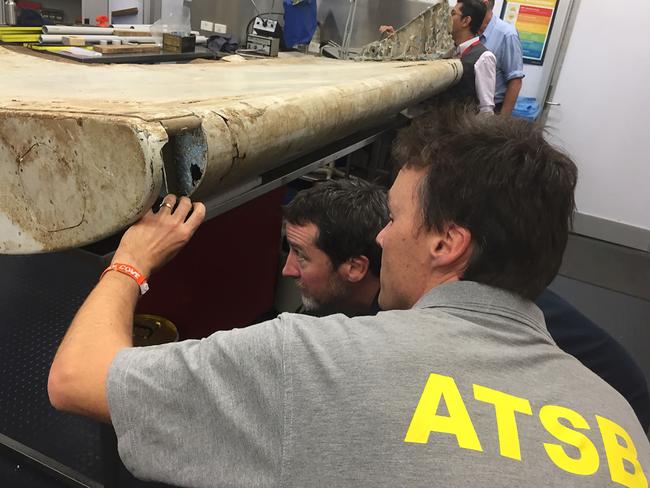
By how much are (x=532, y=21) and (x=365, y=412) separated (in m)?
3.68

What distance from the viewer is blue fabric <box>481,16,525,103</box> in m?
3.02

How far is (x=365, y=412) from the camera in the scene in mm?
531

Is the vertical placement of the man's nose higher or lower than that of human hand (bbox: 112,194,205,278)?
lower

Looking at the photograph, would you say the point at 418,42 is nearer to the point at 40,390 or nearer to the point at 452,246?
the point at 452,246

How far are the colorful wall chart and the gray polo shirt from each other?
11.4 ft

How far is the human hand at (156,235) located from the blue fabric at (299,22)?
2169mm

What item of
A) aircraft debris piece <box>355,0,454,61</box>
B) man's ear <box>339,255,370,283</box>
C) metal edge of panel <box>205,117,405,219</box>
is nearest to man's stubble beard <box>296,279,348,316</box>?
man's ear <box>339,255,370,283</box>

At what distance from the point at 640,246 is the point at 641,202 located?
0.33 m

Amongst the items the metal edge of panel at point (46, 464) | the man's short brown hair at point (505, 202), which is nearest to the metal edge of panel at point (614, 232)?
the man's short brown hair at point (505, 202)

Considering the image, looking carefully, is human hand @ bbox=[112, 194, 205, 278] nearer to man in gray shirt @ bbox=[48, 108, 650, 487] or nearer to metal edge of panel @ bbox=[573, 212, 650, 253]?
man in gray shirt @ bbox=[48, 108, 650, 487]

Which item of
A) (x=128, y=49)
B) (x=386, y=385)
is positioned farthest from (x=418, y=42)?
(x=386, y=385)

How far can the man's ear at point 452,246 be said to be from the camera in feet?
2.42

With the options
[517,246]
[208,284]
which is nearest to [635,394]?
[517,246]

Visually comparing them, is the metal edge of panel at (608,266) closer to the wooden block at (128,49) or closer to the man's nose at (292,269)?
the man's nose at (292,269)
